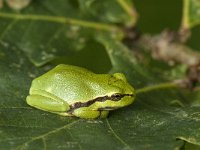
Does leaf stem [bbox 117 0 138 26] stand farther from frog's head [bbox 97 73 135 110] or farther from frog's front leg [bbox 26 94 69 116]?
frog's front leg [bbox 26 94 69 116]

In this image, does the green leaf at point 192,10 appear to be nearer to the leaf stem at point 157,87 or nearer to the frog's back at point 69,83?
the leaf stem at point 157,87

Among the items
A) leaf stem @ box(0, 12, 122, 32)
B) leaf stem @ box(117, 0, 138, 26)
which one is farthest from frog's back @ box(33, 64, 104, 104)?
leaf stem @ box(117, 0, 138, 26)

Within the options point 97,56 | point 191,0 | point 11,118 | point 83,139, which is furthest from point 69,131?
point 97,56

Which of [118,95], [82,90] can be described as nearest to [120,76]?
[118,95]

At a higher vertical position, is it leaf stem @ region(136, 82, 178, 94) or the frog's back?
leaf stem @ region(136, 82, 178, 94)

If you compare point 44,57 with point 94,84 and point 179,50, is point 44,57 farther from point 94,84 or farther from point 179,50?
point 179,50

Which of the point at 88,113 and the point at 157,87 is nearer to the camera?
the point at 88,113

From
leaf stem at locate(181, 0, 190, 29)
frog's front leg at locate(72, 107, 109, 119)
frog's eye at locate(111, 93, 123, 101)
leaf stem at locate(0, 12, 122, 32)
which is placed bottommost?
frog's front leg at locate(72, 107, 109, 119)

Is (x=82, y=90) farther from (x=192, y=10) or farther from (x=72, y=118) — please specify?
(x=192, y=10)
